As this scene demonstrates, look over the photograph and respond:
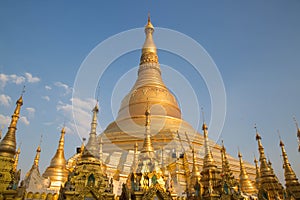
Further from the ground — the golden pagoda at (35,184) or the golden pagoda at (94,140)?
the golden pagoda at (94,140)

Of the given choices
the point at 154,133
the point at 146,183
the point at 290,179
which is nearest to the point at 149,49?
the point at 154,133

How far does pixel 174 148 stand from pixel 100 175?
15.3 m

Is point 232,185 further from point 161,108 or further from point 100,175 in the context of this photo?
point 161,108

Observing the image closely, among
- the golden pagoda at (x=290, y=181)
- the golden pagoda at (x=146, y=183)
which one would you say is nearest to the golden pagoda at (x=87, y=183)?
the golden pagoda at (x=146, y=183)

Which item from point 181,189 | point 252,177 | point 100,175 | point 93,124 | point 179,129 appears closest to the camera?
point 100,175

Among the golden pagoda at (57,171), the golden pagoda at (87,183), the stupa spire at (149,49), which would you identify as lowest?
the golden pagoda at (87,183)

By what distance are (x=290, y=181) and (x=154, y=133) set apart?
14.2 meters

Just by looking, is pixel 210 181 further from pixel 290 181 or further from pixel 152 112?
pixel 152 112

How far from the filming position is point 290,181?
15.3m

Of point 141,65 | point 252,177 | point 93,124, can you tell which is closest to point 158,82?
point 141,65

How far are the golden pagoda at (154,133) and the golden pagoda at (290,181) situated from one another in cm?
682

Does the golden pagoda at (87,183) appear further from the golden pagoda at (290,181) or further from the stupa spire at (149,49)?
the stupa spire at (149,49)

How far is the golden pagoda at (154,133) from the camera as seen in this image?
69.7ft

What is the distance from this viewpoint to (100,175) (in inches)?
376
